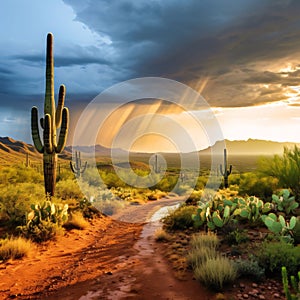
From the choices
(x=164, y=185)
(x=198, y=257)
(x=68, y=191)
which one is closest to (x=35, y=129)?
(x=68, y=191)

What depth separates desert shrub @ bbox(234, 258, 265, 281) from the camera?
21.1 ft

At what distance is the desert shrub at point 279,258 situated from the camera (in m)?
6.51

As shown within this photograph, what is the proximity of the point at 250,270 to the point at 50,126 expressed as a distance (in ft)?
36.4

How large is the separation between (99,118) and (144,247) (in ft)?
40.9

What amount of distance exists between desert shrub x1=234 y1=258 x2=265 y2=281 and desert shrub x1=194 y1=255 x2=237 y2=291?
0.15m

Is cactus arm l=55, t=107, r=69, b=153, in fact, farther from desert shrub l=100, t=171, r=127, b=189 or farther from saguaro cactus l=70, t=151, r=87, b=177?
desert shrub l=100, t=171, r=127, b=189

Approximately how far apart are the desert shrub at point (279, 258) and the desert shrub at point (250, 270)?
25 cm

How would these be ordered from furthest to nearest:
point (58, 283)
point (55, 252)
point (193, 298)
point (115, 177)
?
point (115, 177) → point (55, 252) → point (58, 283) → point (193, 298)

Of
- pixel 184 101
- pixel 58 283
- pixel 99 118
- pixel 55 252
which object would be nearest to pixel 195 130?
pixel 184 101

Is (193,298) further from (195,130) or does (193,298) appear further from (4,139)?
(4,139)

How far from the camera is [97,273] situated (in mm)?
7469

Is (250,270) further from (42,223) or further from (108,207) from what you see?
(108,207)

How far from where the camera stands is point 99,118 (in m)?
20.7

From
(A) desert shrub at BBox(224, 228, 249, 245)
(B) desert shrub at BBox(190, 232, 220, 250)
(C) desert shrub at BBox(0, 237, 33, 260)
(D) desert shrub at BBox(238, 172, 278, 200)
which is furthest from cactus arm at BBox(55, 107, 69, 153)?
(D) desert shrub at BBox(238, 172, 278, 200)
